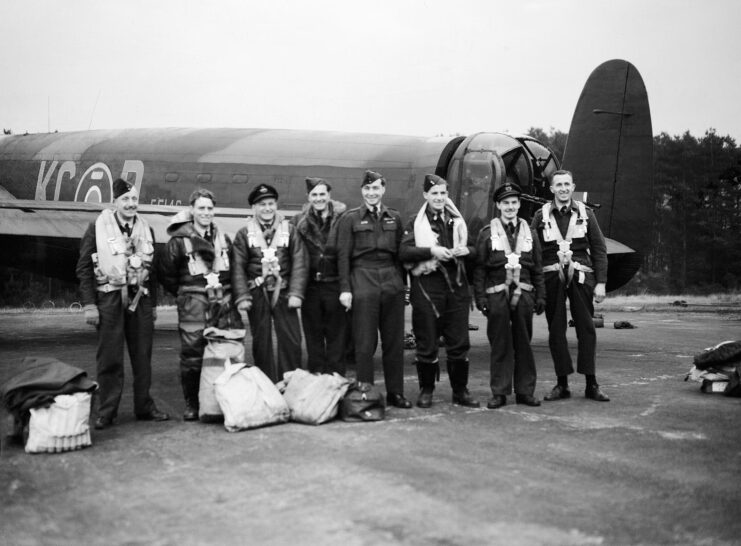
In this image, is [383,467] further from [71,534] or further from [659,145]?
[659,145]

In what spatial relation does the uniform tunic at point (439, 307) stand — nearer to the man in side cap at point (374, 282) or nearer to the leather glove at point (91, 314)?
the man in side cap at point (374, 282)

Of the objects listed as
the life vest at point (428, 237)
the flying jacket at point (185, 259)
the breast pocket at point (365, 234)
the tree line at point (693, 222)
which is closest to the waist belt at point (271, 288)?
the flying jacket at point (185, 259)

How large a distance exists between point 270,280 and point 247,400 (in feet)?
3.89

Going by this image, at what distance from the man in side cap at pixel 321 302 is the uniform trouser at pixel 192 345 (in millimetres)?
954

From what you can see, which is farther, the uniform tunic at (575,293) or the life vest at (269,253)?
the uniform tunic at (575,293)

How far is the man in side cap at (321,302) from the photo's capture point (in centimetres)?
648

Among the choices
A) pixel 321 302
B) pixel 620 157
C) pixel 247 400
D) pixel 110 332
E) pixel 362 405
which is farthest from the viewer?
pixel 620 157

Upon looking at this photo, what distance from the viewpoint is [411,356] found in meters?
9.55

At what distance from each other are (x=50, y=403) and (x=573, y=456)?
3.42 m

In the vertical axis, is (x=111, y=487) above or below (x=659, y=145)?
below

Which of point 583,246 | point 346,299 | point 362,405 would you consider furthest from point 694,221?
point 362,405

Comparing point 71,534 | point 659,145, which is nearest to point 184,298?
point 71,534

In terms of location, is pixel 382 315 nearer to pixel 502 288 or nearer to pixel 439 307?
pixel 439 307

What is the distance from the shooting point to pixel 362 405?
5.59 m
